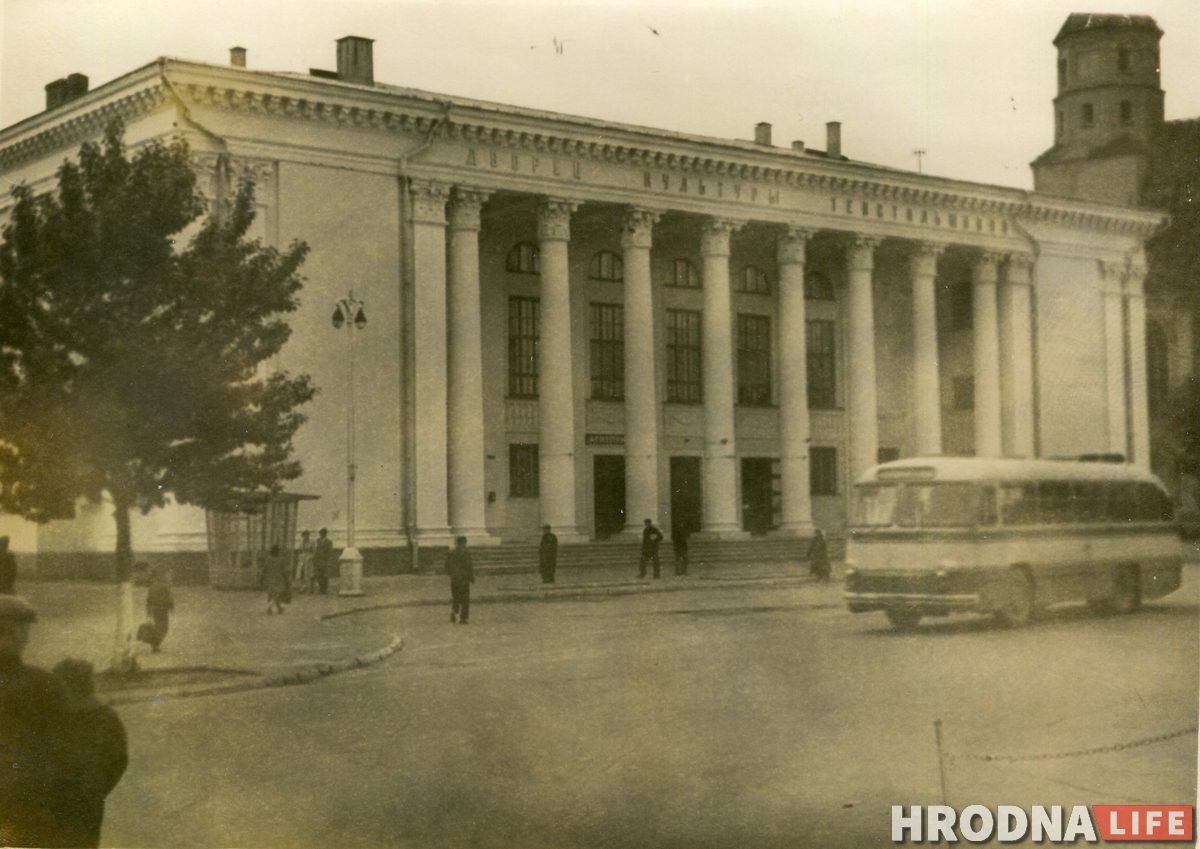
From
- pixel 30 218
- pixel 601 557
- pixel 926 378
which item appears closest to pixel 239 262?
pixel 30 218

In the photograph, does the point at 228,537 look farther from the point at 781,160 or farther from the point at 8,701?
the point at 781,160

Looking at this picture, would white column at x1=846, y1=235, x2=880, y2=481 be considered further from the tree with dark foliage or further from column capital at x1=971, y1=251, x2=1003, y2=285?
the tree with dark foliage

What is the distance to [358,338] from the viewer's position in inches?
513

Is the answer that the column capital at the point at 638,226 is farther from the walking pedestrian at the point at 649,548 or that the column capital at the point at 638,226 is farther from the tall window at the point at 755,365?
the walking pedestrian at the point at 649,548

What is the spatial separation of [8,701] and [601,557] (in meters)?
14.6

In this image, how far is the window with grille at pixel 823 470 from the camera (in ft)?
37.3

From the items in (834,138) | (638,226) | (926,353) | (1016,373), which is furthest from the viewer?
(638,226)

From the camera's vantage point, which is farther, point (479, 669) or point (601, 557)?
point (601, 557)

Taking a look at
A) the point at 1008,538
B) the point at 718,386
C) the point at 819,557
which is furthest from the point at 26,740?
the point at 718,386

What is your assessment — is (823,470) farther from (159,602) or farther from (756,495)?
(756,495)

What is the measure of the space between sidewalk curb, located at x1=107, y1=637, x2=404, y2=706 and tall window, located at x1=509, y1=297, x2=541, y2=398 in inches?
577

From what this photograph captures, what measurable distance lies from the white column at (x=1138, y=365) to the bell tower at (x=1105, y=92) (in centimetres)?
71

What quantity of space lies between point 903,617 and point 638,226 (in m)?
13.9

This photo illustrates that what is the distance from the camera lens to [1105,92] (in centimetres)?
905
